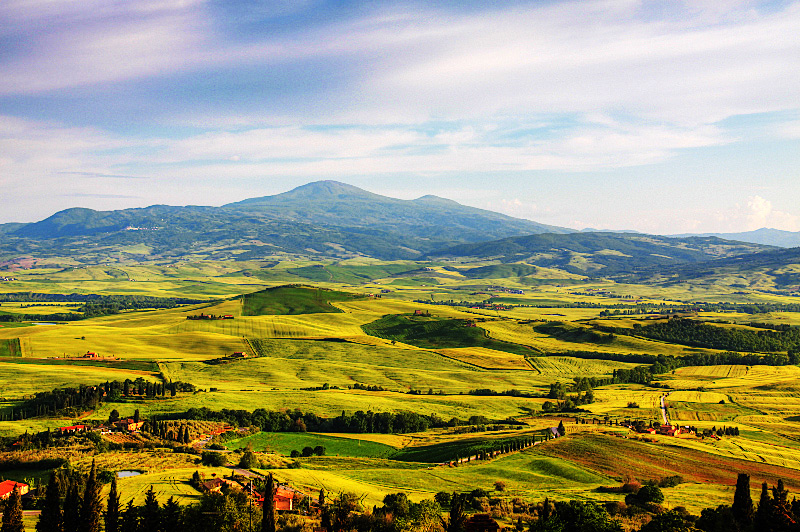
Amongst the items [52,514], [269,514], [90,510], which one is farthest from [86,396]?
[269,514]

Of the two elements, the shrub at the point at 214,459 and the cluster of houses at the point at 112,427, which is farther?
the cluster of houses at the point at 112,427

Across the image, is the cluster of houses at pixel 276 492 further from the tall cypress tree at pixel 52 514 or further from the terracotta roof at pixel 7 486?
the terracotta roof at pixel 7 486

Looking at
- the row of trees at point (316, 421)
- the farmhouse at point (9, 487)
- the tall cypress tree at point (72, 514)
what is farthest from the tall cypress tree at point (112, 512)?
the row of trees at point (316, 421)


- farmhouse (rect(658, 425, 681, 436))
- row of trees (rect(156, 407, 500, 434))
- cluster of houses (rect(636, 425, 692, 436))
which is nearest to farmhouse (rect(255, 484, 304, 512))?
row of trees (rect(156, 407, 500, 434))

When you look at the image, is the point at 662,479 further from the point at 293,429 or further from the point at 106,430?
the point at 106,430

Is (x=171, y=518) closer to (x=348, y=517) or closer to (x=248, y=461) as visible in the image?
(x=348, y=517)

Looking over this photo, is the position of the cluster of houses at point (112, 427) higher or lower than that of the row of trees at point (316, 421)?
higher

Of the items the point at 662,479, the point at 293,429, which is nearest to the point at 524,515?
the point at 662,479
